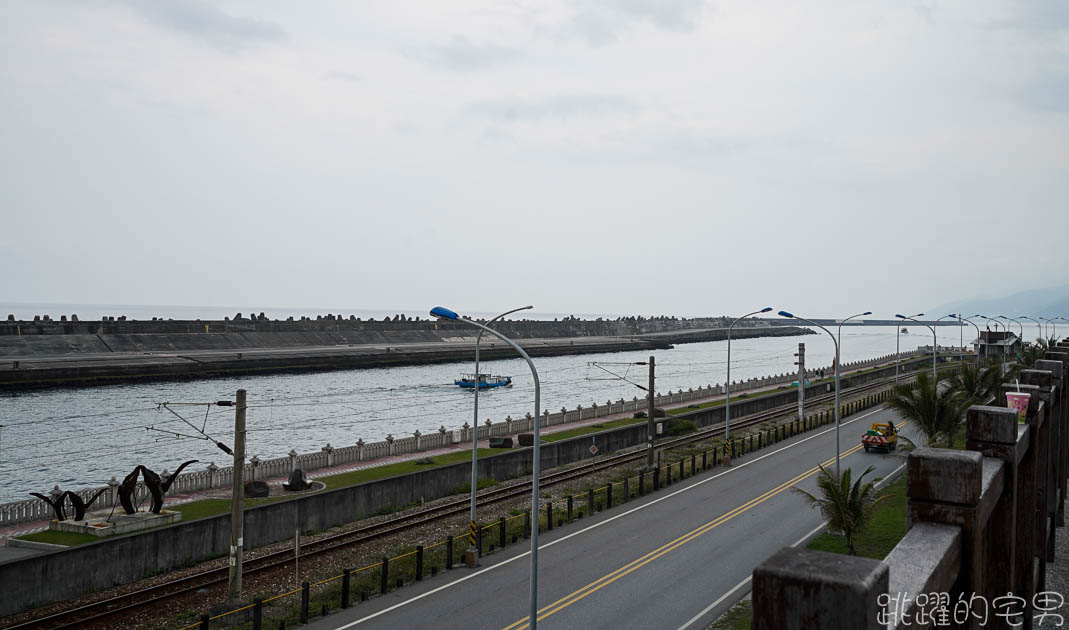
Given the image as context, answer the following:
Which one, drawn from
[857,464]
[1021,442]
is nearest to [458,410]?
[857,464]

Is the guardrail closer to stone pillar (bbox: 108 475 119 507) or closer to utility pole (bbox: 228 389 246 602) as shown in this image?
utility pole (bbox: 228 389 246 602)

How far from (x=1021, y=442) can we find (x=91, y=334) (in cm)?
12446

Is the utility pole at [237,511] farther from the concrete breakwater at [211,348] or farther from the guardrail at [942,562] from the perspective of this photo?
the concrete breakwater at [211,348]

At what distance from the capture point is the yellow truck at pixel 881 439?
47.9 m

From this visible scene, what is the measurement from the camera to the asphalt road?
22094mm

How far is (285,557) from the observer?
27.8 m

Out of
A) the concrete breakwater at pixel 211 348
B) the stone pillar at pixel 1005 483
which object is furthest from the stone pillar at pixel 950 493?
the concrete breakwater at pixel 211 348

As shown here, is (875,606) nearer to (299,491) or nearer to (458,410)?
(299,491)

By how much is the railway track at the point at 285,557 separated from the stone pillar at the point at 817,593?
2412 centimetres

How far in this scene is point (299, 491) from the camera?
118 feet

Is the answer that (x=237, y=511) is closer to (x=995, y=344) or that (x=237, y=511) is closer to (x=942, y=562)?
(x=942, y=562)

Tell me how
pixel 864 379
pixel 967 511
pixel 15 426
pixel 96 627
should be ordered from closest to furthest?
pixel 967 511 → pixel 96 627 → pixel 15 426 → pixel 864 379

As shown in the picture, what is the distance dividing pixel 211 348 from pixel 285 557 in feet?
338

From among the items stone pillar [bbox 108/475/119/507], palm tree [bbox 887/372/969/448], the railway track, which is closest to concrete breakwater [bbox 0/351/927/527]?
stone pillar [bbox 108/475/119/507]
